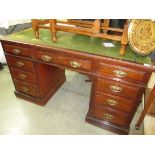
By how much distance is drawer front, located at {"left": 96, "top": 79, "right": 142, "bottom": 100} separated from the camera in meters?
1.25

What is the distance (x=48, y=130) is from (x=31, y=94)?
1.72ft

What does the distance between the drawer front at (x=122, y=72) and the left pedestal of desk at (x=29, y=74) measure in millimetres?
732

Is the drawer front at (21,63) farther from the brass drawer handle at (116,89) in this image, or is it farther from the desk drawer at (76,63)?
the brass drawer handle at (116,89)

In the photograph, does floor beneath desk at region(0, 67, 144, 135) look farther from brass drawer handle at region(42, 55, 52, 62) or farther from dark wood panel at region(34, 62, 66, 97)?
brass drawer handle at region(42, 55, 52, 62)

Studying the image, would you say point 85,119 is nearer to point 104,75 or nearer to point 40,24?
point 104,75

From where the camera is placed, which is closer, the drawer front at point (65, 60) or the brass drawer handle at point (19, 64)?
the drawer front at point (65, 60)

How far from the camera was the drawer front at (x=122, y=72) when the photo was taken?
3.80 feet

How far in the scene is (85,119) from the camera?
1725 millimetres

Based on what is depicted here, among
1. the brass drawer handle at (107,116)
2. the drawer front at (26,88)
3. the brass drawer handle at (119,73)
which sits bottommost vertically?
the brass drawer handle at (107,116)

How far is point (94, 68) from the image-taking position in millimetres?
1303

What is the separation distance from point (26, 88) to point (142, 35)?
4.62 ft

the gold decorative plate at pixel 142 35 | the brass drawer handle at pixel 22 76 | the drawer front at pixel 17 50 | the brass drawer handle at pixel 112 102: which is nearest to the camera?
the gold decorative plate at pixel 142 35

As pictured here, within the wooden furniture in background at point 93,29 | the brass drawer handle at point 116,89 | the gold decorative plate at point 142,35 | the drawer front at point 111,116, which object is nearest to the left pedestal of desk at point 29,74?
the wooden furniture in background at point 93,29
